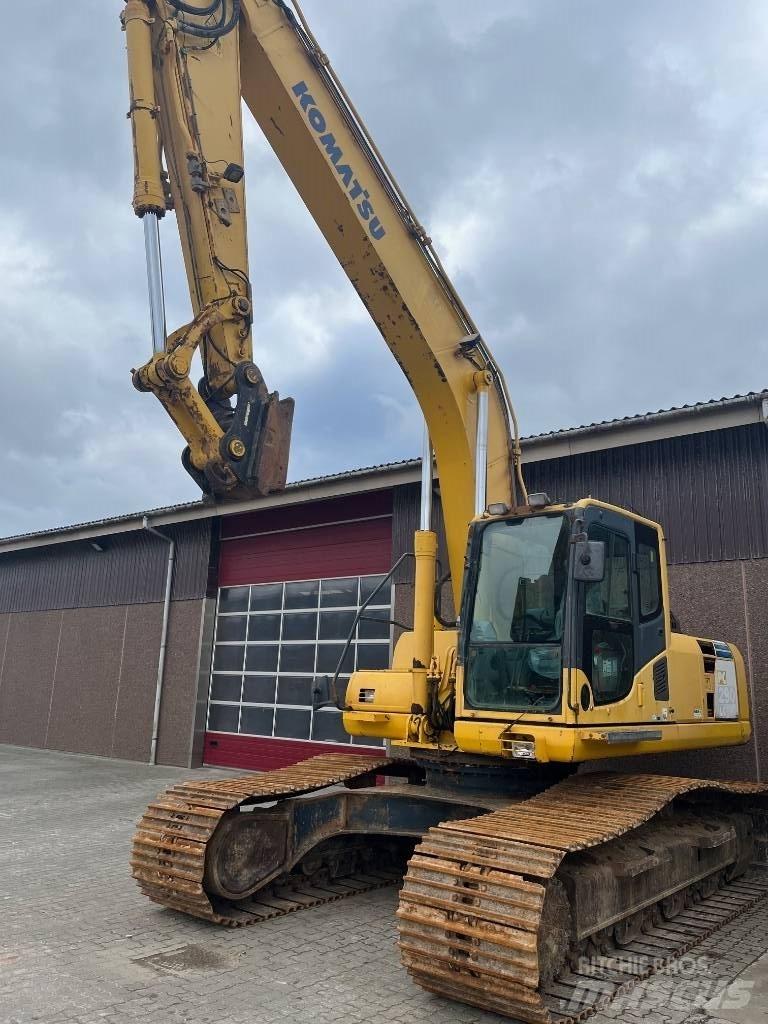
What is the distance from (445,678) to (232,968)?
2707 millimetres

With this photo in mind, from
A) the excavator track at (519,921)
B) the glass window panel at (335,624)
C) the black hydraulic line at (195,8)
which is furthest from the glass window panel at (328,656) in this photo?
the black hydraulic line at (195,8)

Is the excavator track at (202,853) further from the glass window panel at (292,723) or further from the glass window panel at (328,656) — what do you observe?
the glass window panel at (292,723)

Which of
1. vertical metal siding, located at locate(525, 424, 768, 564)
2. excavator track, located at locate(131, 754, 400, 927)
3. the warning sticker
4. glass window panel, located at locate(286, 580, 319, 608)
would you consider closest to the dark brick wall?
glass window panel, located at locate(286, 580, 319, 608)

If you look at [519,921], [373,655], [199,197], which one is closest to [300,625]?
[373,655]

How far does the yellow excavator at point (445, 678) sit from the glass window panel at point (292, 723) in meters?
6.20

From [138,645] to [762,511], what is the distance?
12.3m

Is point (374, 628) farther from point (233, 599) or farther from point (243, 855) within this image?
point (243, 855)

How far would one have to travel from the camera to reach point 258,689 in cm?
1492

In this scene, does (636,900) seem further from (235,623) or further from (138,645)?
(138,645)

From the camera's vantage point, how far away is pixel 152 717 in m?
16.2

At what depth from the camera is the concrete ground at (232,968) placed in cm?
447

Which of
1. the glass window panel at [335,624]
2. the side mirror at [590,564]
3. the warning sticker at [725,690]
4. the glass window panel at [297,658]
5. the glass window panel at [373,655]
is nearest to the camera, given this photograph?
the side mirror at [590,564]

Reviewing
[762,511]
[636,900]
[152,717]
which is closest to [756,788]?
[636,900]

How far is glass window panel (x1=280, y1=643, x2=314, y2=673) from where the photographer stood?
14.3m
